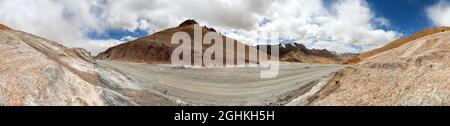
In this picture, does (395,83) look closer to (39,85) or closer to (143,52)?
(39,85)

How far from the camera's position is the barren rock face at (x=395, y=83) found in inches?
947

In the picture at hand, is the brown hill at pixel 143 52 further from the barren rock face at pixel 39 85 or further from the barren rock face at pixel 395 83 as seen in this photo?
the barren rock face at pixel 395 83

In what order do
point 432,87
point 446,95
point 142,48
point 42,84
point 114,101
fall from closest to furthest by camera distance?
point 446,95 → point 432,87 → point 42,84 → point 114,101 → point 142,48

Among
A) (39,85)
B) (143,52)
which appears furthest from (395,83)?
(143,52)

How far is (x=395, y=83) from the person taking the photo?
26906 mm

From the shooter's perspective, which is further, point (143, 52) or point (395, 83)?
point (143, 52)

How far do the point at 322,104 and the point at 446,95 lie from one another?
7232 millimetres

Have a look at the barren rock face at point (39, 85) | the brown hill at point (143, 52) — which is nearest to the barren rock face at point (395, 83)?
the barren rock face at point (39, 85)

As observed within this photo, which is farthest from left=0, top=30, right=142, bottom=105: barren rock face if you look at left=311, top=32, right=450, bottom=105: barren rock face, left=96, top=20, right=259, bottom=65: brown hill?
left=96, top=20, right=259, bottom=65: brown hill
